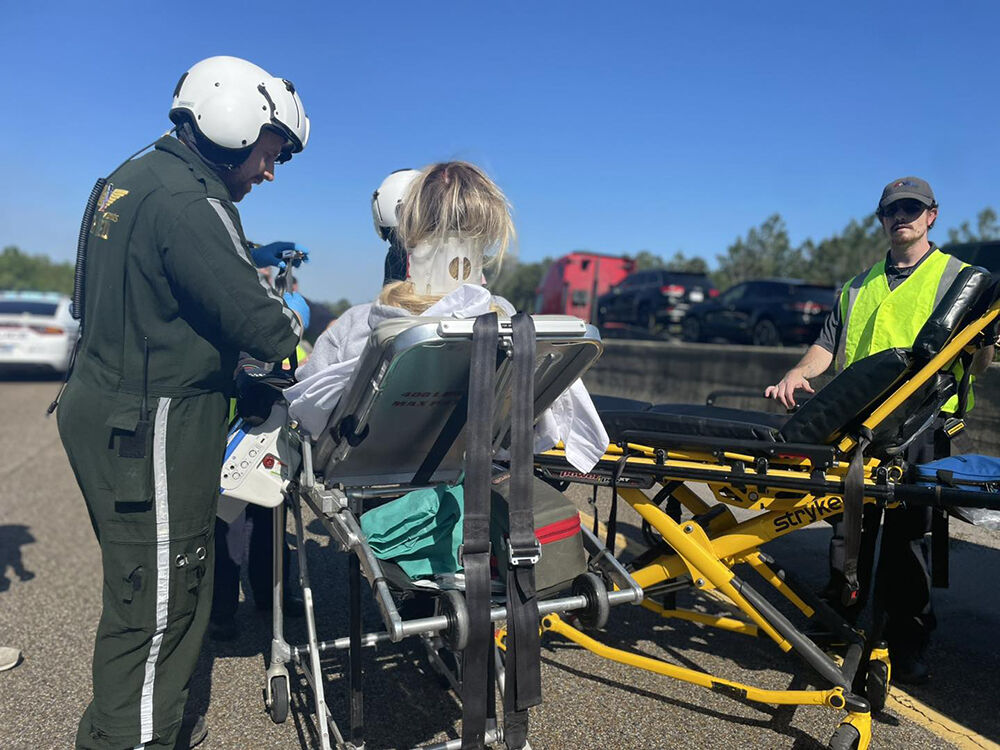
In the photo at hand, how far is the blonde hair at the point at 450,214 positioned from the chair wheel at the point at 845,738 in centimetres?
208

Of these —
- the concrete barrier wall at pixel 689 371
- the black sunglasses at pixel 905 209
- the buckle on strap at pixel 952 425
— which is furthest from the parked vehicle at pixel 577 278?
the buckle on strap at pixel 952 425

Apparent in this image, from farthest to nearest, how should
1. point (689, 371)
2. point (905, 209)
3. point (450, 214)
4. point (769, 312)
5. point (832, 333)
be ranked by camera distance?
point (769, 312) → point (689, 371) → point (832, 333) → point (905, 209) → point (450, 214)

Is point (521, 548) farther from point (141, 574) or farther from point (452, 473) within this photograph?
point (141, 574)

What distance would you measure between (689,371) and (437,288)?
878cm

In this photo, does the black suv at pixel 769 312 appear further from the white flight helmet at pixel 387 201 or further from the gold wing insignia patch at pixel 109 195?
the gold wing insignia patch at pixel 109 195

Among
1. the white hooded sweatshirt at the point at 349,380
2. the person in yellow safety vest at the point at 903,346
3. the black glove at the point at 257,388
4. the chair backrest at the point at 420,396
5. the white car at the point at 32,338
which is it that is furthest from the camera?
the white car at the point at 32,338

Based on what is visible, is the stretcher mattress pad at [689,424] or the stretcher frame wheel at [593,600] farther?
the stretcher mattress pad at [689,424]

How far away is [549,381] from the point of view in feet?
7.06

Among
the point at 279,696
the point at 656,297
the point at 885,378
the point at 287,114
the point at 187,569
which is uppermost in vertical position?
the point at 656,297

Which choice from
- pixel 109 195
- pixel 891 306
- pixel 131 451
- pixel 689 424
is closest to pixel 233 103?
pixel 109 195

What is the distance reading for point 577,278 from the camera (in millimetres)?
22562

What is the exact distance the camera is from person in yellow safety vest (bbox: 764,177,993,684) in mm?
3297

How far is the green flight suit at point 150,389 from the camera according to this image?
2090 mm

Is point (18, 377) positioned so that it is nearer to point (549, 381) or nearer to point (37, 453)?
point (37, 453)
